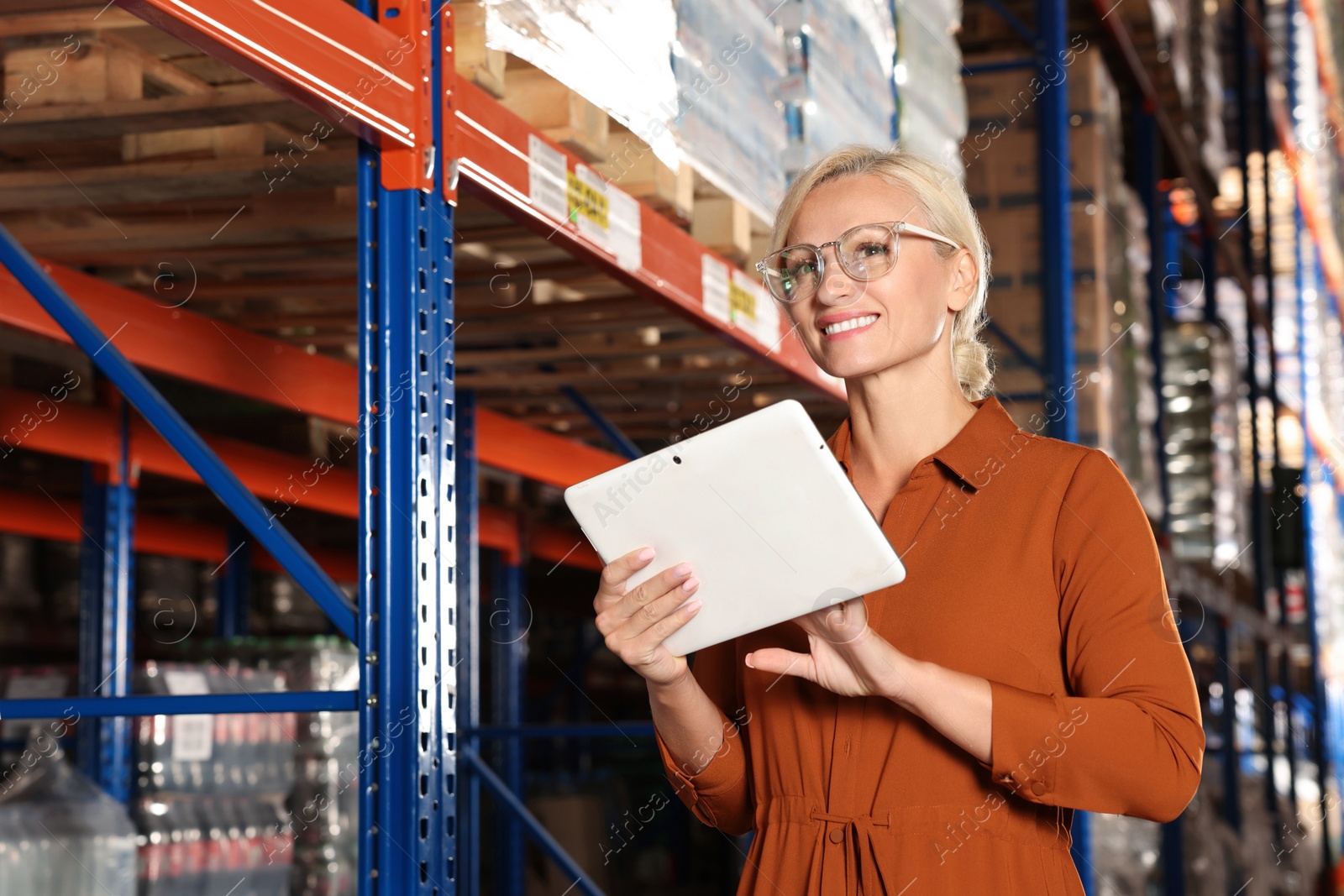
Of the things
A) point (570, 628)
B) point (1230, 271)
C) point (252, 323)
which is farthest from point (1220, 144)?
point (252, 323)

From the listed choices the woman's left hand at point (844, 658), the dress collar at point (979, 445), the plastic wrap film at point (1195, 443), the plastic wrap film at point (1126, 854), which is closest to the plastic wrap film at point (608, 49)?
the dress collar at point (979, 445)

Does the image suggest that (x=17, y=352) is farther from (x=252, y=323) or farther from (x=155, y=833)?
(x=155, y=833)

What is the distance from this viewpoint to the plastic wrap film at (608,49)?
200 centimetres

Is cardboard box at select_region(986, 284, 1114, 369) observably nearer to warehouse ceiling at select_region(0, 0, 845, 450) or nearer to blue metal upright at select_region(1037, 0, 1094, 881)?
blue metal upright at select_region(1037, 0, 1094, 881)

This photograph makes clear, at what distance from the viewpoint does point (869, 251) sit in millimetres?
1506

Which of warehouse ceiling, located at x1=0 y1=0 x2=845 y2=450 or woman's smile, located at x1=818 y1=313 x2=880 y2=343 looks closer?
woman's smile, located at x1=818 y1=313 x2=880 y2=343

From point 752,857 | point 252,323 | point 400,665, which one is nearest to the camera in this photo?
point 752,857

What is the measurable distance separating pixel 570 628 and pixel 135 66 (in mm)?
6592

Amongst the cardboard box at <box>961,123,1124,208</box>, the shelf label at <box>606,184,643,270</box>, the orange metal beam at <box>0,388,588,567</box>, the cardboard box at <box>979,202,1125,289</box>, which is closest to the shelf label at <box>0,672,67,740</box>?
the orange metal beam at <box>0,388,588,567</box>

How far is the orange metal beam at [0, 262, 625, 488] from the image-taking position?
2395 mm

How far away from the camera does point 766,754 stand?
1.51 meters

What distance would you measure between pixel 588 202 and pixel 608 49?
291 millimetres

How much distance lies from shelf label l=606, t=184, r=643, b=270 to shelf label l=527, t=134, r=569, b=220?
0.56 feet

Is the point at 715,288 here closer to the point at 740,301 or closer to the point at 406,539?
the point at 740,301
